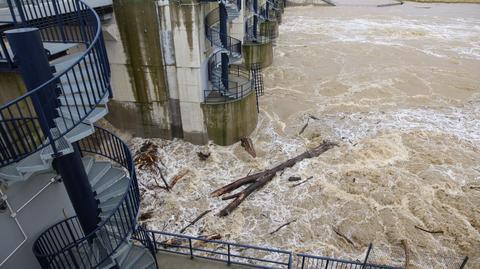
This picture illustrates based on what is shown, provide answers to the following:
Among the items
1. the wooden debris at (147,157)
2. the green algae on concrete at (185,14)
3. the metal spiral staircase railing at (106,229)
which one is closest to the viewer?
the metal spiral staircase railing at (106,229)

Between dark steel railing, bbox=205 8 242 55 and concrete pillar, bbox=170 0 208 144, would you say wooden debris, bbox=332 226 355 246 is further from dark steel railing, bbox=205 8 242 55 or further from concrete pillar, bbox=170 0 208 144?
dark steel railing, bbox=205 8 242 55

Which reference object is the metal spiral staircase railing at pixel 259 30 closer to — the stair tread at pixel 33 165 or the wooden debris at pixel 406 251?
the wooden debris at pixel 406 251

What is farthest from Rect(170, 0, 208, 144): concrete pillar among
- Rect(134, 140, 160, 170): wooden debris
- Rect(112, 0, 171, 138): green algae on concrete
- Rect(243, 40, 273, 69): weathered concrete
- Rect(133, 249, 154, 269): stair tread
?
Rect(243, 40, 273, 69): weathered concrete

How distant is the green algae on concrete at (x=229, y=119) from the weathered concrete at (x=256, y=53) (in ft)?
32.3

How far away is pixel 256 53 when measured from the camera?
25.6 metres

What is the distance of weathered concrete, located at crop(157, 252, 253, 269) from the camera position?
8578mm

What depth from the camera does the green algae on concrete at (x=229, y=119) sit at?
601 inches

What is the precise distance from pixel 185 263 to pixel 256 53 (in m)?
20.0

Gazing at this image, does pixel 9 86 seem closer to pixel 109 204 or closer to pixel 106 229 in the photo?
pixel 109 204

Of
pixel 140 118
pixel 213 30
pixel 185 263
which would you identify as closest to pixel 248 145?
pixel 140 118

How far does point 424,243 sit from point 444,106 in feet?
43.2

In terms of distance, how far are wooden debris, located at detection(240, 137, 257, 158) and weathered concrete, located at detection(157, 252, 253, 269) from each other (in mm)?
7459

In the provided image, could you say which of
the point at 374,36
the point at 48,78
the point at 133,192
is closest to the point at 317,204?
the point at 133,192

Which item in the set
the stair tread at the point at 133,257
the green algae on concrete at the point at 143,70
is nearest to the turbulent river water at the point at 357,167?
the green algae on concrete at the point at 143,70
